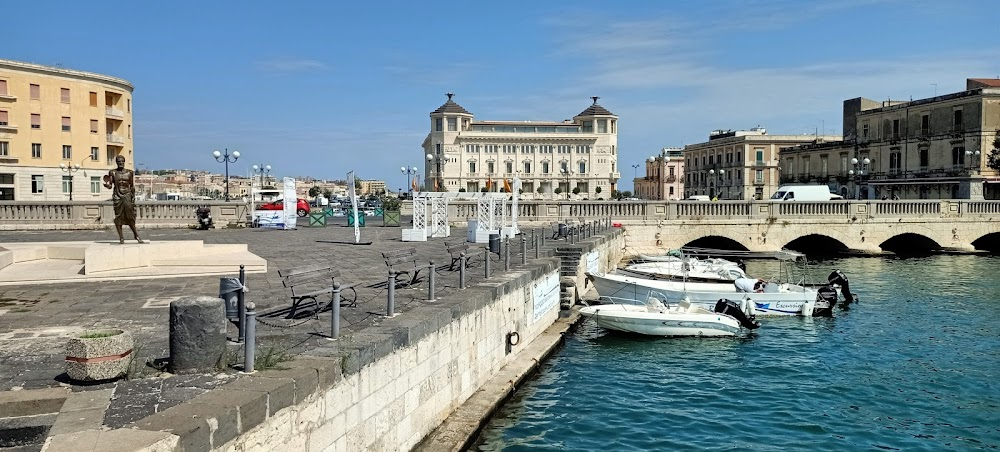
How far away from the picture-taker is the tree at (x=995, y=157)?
197ft

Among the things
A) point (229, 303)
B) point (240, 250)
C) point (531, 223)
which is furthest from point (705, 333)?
point (531, 223)

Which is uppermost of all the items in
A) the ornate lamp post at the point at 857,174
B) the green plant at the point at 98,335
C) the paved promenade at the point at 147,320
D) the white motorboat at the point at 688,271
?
the ornate lamp post at the point at 857,174

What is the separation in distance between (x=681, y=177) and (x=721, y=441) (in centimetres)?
12871

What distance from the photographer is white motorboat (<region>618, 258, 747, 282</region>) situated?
24734mm

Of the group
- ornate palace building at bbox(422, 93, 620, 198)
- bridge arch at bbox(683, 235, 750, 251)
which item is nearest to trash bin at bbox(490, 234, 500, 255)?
bridge arch at bbox(683, 235, 750, 251)

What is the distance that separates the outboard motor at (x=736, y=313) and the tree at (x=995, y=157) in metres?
51.2

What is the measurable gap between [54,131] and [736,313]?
201ft

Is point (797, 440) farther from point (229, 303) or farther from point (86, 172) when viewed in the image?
point (86, 172)

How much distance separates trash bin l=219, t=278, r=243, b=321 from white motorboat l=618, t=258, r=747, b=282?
1618 centimetres

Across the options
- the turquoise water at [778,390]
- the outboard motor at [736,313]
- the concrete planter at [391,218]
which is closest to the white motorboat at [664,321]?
the turquoise water at [778,390]

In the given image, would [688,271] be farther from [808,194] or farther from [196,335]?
[808,194]

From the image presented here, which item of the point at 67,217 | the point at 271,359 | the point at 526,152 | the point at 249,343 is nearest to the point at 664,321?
the point at 271,359

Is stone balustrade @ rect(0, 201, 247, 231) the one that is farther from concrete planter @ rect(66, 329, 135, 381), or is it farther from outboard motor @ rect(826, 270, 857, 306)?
outboard motor @ rect(826, 270, 857, 306)

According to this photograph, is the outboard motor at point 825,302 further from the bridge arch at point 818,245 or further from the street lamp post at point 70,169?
the street lamp post at point 70,169
